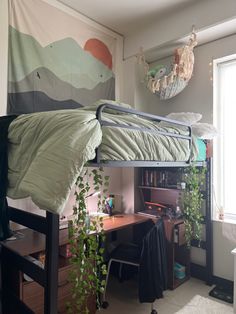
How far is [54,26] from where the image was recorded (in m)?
2.56

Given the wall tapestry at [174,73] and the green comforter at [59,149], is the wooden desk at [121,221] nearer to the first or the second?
the green comforter at [59,149]

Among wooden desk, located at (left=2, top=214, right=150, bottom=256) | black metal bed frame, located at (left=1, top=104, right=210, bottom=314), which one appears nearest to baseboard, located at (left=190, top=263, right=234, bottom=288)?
wooden desk, located at (left=2, top=214, right=150, bottom=256)

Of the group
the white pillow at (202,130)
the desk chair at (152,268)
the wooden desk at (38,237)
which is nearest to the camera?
the wooden desk at (38,237)

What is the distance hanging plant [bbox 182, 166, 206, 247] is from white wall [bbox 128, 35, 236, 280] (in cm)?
22

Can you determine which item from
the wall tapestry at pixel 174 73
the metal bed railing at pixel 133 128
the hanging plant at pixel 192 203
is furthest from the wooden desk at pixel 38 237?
the wall tapestry at pixel 174 73

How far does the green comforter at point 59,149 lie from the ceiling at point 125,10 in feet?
5.32

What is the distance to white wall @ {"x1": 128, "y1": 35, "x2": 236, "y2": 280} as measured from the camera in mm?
2627

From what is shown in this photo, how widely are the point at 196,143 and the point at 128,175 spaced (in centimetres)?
117

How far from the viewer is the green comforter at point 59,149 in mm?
1088

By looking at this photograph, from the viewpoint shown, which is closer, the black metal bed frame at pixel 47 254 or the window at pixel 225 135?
the black metal bed frame at pixel 47 254

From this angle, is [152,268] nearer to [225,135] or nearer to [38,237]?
[38,237]

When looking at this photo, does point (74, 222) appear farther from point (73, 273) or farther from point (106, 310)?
point (106, 310)

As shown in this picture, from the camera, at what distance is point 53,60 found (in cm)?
253

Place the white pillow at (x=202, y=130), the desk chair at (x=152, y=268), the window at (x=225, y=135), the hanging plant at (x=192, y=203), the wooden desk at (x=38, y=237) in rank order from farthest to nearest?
1. the window at (x=225, y=135)
2. the hanging plant at (x=192, y=203)
3. the white pillow at (x=202, y=130)
4. the desk chair at (x=152, y=268)
5. the wooden desk at (x=38, y=237)
